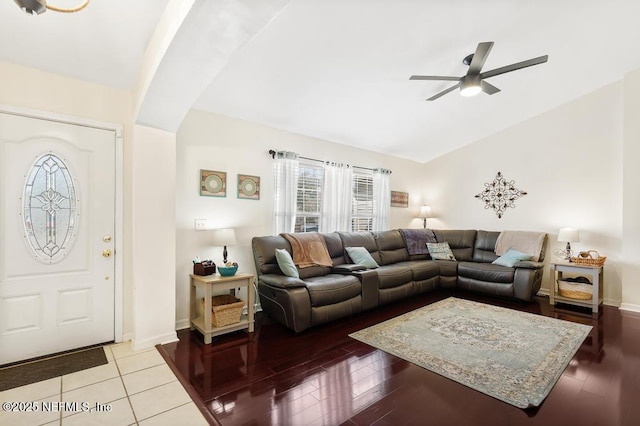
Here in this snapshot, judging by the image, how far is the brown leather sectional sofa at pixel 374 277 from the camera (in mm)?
3174

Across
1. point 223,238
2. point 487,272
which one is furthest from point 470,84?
point 223,238

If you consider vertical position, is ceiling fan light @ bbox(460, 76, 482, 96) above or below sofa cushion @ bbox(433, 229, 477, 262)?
above

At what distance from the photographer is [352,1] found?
2.33 m

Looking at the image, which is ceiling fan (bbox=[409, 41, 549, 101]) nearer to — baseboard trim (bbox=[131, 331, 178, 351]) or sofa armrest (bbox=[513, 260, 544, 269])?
sofa armrest (bbox=[513, 260, 544, 269])

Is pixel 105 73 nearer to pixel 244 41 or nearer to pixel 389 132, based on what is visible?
pixel 244 41

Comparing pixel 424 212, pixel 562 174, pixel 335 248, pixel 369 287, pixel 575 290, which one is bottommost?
pixel 575 290

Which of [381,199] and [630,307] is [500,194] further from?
[630,307]

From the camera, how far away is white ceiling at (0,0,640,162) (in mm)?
2268

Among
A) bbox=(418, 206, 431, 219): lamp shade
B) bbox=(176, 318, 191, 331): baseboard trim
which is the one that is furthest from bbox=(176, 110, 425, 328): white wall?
bbox=(418, 206, 431, 219): lamp shade

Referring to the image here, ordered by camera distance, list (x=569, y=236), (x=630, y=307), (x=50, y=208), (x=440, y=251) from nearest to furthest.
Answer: (x=50, y=208), (x=630, y=307), (x=569, y=236), (x=440, y=251)

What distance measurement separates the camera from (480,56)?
268 centimetres

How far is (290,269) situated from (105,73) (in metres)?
2.56

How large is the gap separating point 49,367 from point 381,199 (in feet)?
15.7

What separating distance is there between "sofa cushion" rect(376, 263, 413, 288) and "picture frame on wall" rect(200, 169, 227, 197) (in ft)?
7.25
